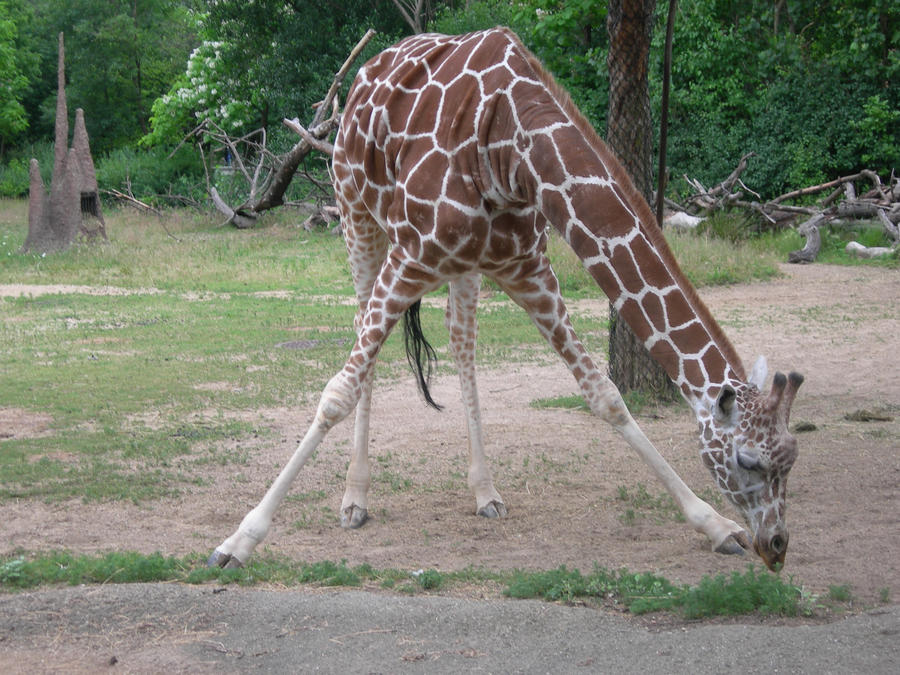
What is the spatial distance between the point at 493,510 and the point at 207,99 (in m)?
26.8

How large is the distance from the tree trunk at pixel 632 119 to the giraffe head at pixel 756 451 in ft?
10.3

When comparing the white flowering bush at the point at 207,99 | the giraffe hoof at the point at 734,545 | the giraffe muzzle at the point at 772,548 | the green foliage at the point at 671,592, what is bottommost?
the giraffe hoof at the point at 734,545

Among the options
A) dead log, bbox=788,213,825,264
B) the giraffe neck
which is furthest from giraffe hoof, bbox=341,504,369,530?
dead log, bbox=788,213,825,264

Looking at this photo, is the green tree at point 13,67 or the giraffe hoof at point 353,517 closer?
the giraffe hoof at point 353,517

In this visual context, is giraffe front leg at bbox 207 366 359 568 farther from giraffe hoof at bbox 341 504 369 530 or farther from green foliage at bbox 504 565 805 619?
green foliage at bbox 504 565 805 619

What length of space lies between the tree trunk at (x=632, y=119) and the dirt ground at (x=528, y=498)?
354mm

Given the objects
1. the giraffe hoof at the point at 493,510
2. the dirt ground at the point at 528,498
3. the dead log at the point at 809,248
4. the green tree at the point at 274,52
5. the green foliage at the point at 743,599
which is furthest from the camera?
the green tree at the point at 274,52

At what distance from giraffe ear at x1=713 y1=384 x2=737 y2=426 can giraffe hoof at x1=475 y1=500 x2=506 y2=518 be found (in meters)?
1.90

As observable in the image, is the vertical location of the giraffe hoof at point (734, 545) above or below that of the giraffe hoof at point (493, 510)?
above

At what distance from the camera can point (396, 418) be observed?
24.0 feet

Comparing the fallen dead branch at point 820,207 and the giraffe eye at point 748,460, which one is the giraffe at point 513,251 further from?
the fallen dead branch at point 820,207

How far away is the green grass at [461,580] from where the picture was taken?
344 centimetres

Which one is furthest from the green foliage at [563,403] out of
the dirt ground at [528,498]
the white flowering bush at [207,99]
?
the white flowering bush at [207,99]

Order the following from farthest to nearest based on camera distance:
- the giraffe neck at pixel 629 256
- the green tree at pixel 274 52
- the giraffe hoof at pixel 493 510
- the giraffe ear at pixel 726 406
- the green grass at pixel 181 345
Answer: the green tree at pixel 274 52
the green grass at pixel 181 345
the giraffe hoof at pixel 493 510
the giraffe neck at pixel 629 256
the giraffe ear at pixel 726 406
